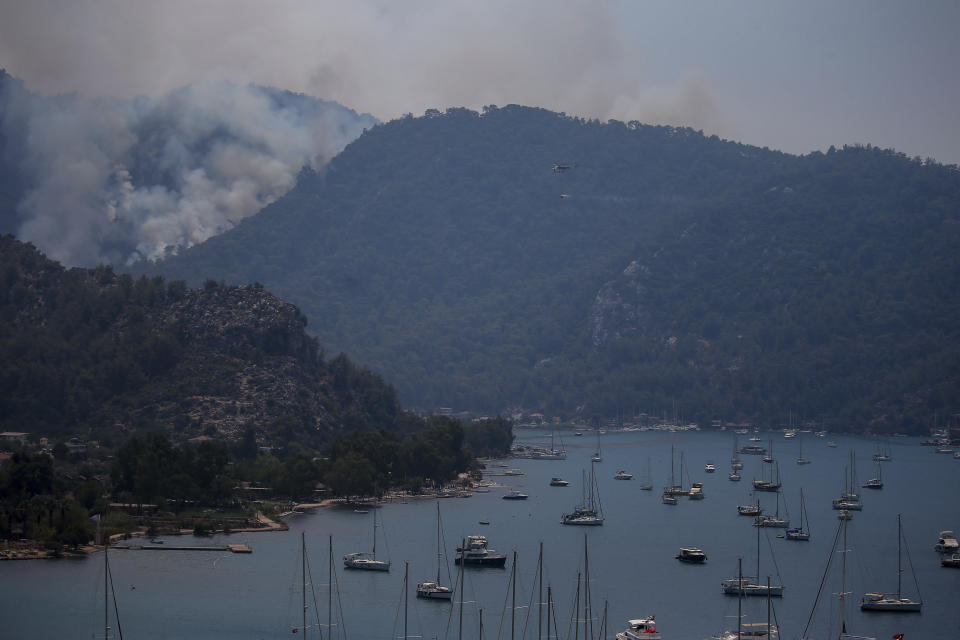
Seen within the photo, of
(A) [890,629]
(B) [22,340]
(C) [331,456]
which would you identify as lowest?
(A) [890,629]

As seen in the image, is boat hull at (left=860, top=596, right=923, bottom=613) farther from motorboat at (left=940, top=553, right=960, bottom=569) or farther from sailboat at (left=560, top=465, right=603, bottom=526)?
sailboat at (left=560, top=465, right=603, bottom=526)

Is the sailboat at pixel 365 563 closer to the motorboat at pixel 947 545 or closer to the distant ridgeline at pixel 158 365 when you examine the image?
the motorboat at pixel 947 545

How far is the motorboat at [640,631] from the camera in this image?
7931 cm

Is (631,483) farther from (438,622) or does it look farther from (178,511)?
(438,622)

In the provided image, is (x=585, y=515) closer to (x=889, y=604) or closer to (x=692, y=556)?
(x=692, y=556)

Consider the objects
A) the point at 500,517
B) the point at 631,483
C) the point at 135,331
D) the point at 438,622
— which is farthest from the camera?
the point at 135,331

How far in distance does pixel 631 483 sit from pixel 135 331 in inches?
2745

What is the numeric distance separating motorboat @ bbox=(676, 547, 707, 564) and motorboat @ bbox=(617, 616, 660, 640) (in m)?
26.2

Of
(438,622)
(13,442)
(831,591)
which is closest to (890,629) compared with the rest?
(831,591)

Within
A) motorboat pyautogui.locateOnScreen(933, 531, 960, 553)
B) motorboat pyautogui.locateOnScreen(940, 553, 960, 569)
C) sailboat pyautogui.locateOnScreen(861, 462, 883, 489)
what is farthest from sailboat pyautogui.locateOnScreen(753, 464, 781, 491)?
motorboat pyautogui.locateOnScreen(940, 553, 960, 569)

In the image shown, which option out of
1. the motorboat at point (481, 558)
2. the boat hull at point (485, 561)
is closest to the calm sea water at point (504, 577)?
the boat hull at point (485, 561)

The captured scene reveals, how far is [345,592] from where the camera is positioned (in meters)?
93.4

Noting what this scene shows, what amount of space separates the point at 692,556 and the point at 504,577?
17.4 metres

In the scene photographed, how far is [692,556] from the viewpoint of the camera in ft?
355
